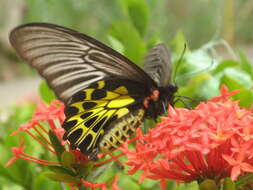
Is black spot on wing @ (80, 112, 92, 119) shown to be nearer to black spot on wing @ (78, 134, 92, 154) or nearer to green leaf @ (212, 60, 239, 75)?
black spot on wing @ (78, 134, 92, 154)

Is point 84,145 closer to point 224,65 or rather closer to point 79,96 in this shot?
point 79,96

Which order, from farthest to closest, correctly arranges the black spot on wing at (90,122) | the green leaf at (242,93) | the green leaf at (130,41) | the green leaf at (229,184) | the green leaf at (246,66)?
1. the green leaf at (130,41)
2. the green leaf at (246,66)
3. the green leaf at (242,93)
4. the black spot on wing at (90,122)
5. the green leaf at (229,184)

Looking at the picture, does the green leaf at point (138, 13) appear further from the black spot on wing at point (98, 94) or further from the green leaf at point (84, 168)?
the green leaf at point (84, 168)

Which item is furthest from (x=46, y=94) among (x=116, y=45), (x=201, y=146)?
(x=201, y=146)

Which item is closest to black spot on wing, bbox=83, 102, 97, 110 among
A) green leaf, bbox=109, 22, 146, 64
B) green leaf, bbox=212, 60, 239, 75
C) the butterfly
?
the butterfly

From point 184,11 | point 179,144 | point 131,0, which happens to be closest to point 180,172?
point 179,144

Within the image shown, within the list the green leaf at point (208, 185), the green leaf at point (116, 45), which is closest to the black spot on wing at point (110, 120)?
the green leaf at point (208, 185)

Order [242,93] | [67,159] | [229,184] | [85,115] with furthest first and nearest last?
[242,93] → [85,115] → [67,159] → [229,184]
